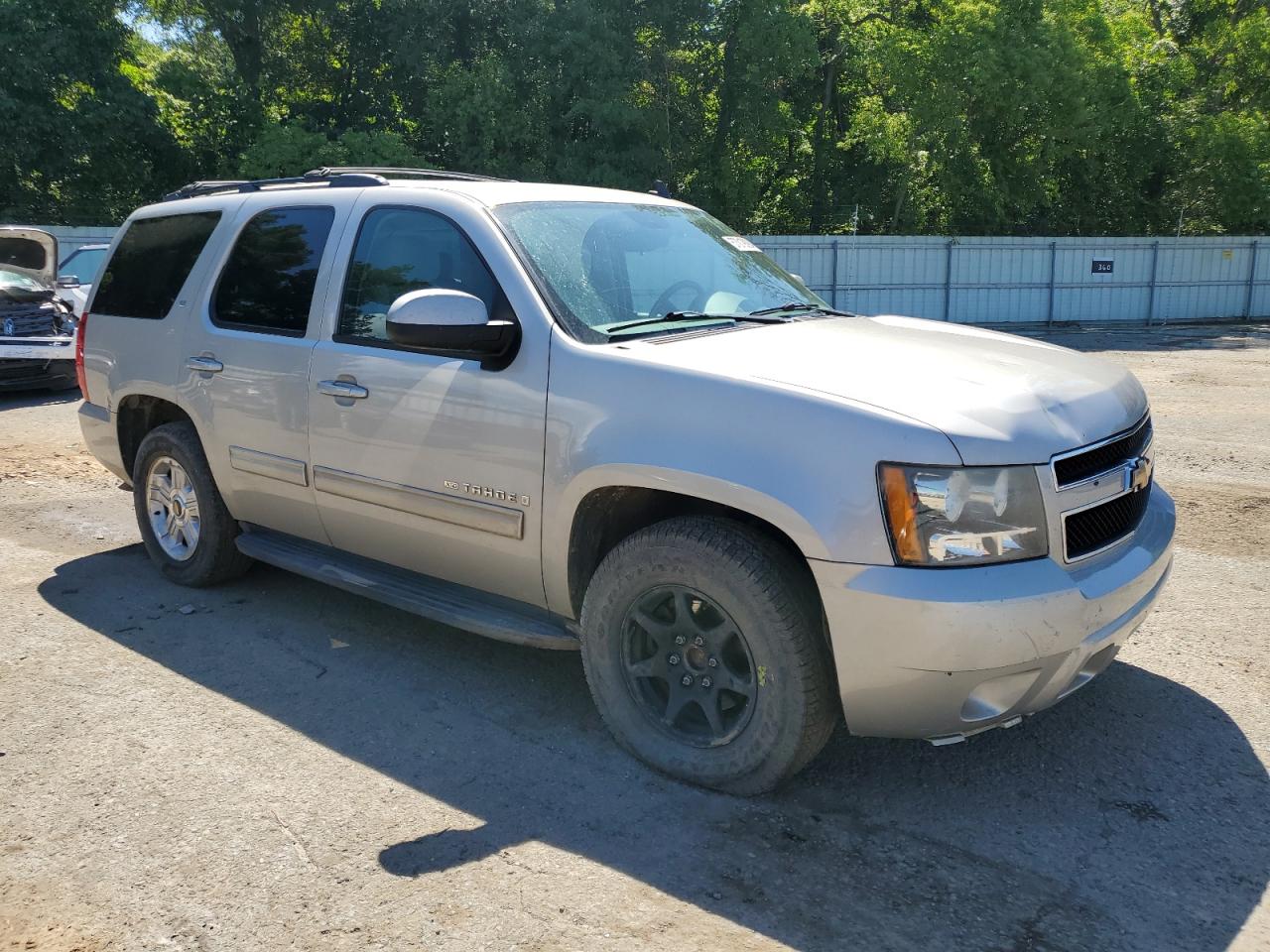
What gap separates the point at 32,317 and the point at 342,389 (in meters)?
9.11

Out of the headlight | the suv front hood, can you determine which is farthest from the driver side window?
the headlight

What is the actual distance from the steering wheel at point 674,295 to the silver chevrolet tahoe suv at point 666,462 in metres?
0.01

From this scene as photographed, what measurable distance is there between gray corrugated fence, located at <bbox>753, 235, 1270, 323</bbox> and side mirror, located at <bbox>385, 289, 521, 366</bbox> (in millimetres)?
20119

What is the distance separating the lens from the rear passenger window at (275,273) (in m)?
4.64

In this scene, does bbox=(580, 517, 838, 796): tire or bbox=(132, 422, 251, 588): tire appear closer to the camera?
bbox=(580, 517, 838, 796): tire

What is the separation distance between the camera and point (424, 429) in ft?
13.1

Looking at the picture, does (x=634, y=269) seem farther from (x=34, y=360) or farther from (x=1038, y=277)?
(x=1038, y=277)

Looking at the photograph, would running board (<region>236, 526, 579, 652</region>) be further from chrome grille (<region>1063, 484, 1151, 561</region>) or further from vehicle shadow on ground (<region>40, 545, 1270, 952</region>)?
chrome grille (<region>1063, 484, 1151, 561</region>)

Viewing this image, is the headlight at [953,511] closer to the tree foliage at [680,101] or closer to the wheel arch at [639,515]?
the wheel arch at [639,515]

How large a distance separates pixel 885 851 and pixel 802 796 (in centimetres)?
37

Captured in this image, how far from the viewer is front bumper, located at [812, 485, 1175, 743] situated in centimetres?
292

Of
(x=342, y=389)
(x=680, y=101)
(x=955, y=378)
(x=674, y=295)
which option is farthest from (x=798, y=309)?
(x=680, y=101)

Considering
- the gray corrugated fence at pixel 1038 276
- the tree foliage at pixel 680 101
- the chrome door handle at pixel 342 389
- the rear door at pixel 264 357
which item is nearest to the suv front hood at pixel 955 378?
the chrome door handle at pixel 342 389

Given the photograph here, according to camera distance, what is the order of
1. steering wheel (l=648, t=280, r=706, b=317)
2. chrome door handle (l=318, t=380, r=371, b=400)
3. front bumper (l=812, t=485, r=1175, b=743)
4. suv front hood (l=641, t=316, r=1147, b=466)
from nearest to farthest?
front bumper (l=812, t=485, r=1175, b=743) < suv front hood (l=641, t=316, r=1147, b=466) < steering wheel (l=648, t=280, r=706, b=317) < chrome door handle (l=318, t=380, r=371, b=400)
